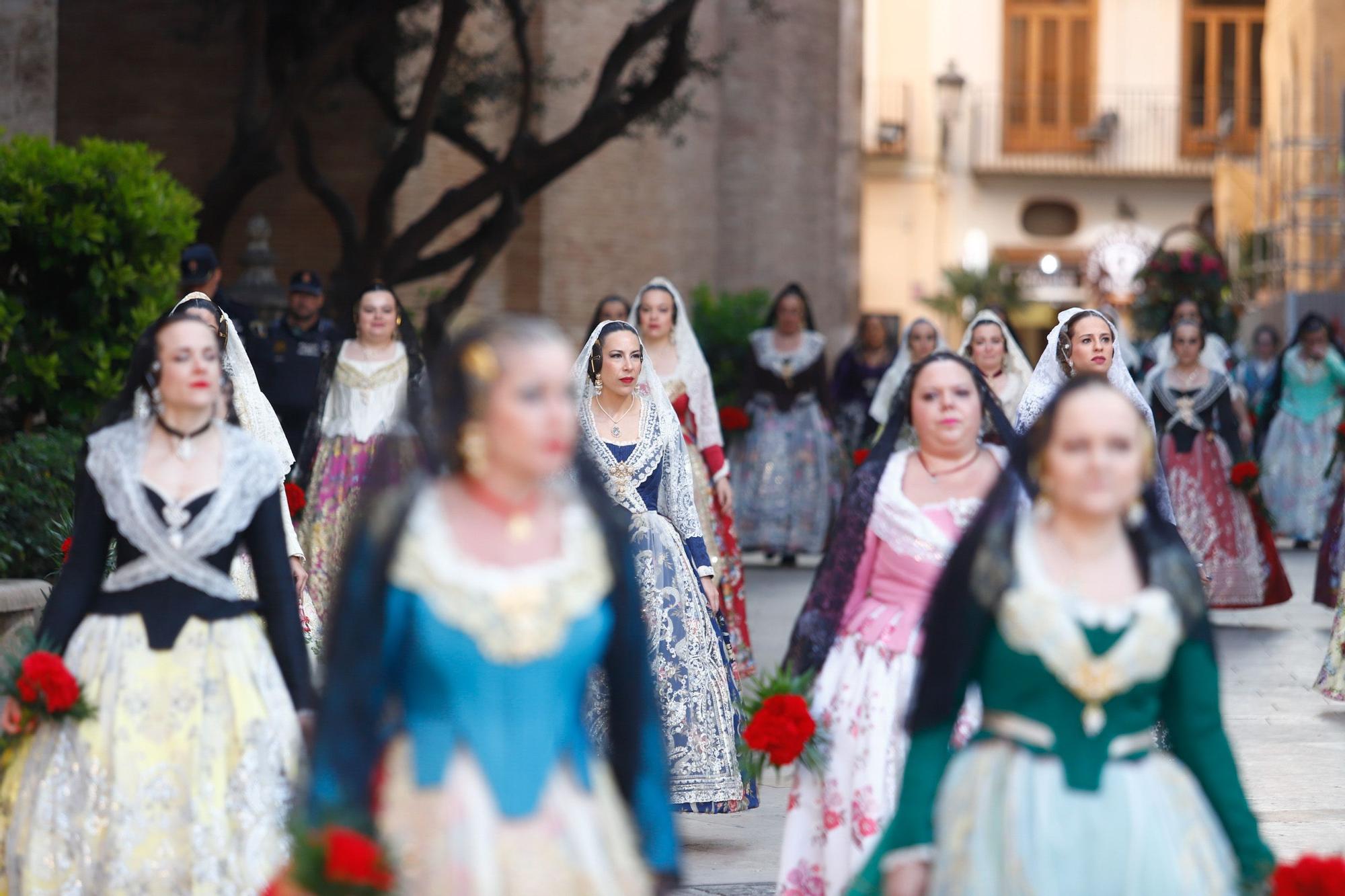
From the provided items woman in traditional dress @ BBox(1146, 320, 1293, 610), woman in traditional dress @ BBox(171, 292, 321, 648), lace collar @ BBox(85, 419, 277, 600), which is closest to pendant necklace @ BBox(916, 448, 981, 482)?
lace collar @ BBox(85, 419, 277, 600)

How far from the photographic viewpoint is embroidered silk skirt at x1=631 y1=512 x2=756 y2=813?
7984mm

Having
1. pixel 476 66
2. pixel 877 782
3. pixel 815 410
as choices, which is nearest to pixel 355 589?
pixel 877 782

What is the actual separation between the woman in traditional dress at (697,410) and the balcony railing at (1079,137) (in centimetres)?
3746

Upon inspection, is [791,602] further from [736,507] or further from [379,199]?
[379,199]

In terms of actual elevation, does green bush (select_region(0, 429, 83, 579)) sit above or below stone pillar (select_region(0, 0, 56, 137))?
below

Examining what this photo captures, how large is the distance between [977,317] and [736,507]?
727cm

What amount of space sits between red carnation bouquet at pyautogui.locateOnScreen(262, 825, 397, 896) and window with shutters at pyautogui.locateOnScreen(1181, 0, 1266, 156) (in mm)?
45859

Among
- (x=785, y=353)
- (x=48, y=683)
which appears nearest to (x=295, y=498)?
(x=48, y=683)

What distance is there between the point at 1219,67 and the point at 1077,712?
1806 inches

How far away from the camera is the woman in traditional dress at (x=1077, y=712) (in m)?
4.03

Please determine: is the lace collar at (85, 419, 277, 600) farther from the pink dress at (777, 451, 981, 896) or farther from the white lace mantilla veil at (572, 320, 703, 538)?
the white lace mantilla veil at (572, 320, 703, 538)

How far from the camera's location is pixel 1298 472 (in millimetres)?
19672

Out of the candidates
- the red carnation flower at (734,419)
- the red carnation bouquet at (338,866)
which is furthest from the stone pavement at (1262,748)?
the red carnation bouquet at (338,866)

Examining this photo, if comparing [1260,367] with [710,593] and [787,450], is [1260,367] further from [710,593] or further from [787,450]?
[710,593]
